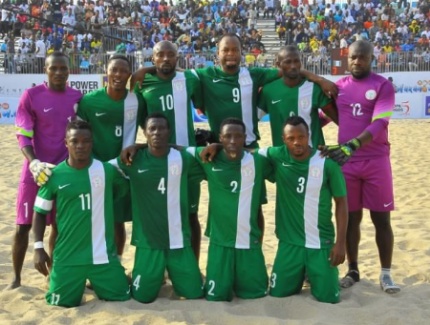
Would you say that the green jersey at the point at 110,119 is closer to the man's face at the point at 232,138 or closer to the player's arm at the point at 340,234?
the man's face at the point at 232,138

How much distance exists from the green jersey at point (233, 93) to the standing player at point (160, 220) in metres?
0.67

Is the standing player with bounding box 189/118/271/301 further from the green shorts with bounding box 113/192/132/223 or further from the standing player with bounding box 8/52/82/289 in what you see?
the standing player with bounding box 8/52/82/289

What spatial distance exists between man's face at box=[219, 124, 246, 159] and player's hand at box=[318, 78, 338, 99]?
3.16 ft

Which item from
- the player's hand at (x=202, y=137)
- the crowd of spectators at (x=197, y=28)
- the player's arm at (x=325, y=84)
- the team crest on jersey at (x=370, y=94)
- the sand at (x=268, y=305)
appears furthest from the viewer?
the crowd of spectators at (x=197, y=28)

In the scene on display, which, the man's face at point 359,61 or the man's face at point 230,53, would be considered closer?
the man's face at point 359,61

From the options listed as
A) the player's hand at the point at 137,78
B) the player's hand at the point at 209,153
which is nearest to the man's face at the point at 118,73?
the player's hand at the point at 137,78

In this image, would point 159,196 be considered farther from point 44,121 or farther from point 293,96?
point 293,96

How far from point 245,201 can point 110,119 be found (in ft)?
4.44

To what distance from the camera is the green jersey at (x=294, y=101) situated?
220 inches

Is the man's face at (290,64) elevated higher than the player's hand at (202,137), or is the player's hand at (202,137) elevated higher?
the man's face at (290,64)

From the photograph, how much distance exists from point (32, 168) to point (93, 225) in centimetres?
66

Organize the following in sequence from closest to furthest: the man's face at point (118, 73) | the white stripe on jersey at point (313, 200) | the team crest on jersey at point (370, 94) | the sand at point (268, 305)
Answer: the sand at point (268, 305) < the white stripe on jersey at point (313, 200) < the man's face at point (118, 73) < the team crest on jersey at point (370, 94)

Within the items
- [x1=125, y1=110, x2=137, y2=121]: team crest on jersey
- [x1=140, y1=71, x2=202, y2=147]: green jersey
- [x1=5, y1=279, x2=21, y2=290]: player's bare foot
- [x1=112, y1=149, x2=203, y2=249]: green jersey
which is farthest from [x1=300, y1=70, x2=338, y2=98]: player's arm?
[x1=5, y1=279, x2=21, y2=290]: player's bare foot

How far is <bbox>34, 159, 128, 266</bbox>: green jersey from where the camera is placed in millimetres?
4984
